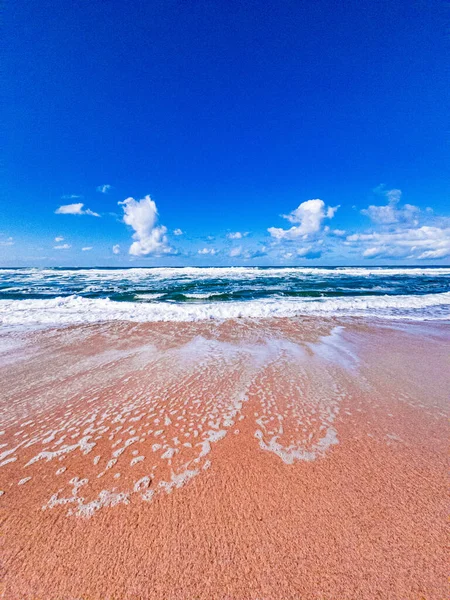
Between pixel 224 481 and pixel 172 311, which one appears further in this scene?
pixel 172 311

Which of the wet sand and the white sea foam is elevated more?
the wet sand

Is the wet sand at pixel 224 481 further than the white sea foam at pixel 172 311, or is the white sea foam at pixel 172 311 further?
the white sea foam at pixel 172 311

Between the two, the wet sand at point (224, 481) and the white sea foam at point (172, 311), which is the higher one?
the wet sand at point (224, 481)

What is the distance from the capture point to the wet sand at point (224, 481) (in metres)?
1.42

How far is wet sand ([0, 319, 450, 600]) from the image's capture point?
4.66 ft

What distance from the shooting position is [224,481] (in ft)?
6.88

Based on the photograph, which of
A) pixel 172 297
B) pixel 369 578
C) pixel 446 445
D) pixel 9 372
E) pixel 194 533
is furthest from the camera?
pixel 172 297

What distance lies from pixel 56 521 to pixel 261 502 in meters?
1.43

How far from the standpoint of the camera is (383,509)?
5.98 ft

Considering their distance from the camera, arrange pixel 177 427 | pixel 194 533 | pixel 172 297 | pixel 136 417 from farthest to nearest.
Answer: pixel 172 297
pixel 136 417
pixel 177 427
pixel 194 533

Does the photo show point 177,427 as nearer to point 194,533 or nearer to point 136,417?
point 136,417

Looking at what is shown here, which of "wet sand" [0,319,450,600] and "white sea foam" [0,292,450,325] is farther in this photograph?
"white sea foam" [0,292,450,325]

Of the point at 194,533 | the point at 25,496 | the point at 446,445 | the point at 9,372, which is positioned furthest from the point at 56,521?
the point at 9,372

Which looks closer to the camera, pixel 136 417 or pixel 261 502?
pixel 261 502
